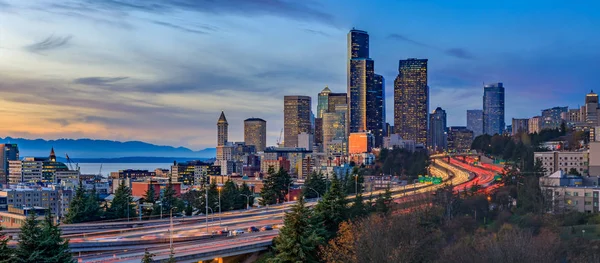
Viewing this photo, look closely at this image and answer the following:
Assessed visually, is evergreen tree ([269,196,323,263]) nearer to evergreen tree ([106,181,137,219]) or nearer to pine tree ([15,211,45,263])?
pine tree ([15,211,45,263])

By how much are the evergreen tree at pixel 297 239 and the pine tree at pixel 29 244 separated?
15.2 m

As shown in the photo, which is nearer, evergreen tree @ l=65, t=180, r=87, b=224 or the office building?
evergreen tree @ l=65, t=180, r=87, b=224

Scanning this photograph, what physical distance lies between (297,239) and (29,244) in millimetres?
16518

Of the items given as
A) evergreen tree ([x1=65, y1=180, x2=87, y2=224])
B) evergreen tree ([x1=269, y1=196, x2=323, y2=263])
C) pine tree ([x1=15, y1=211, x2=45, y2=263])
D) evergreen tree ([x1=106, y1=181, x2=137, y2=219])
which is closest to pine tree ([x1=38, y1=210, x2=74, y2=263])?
pine tree ([x1=15, y1=211, x2=45, y2=263])

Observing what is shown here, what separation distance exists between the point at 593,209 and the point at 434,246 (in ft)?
105

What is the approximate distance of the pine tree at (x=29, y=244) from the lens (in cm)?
3042

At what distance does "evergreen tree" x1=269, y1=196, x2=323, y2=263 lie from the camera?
134 ft

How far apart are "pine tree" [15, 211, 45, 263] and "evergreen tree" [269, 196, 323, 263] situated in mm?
15211

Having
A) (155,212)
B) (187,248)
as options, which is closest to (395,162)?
(155,212)

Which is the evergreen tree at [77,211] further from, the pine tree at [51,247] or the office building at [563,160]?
the office building at [563,160]

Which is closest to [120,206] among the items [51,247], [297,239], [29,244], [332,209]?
[332,209]

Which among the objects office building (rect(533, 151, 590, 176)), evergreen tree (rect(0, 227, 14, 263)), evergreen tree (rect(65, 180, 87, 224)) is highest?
office building (rect(533, 151, 590, 176))

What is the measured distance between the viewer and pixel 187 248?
42.9m

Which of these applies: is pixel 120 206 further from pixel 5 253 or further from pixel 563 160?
pixel 563 160
